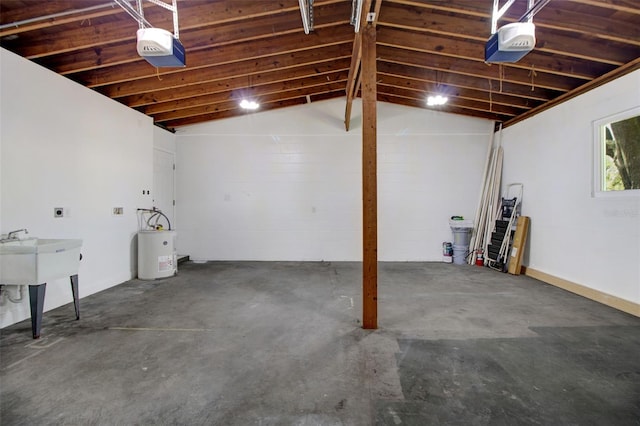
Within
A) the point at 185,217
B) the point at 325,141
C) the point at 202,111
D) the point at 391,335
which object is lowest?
the point at 391,335

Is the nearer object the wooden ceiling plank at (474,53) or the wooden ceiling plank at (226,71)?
the wooden ceiling plank at (474,53)

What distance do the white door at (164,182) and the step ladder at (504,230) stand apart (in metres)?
6.56

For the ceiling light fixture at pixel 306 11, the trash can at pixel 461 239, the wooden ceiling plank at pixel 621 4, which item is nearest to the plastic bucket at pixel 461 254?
the trash can at pixel 461 239

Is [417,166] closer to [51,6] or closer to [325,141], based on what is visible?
[325,141]

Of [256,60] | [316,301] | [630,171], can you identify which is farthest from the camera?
[256,60]

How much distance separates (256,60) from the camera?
4.43 meters

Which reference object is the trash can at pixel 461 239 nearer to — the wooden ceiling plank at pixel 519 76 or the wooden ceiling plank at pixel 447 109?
the wooden ceiling plank at pixel 447 109

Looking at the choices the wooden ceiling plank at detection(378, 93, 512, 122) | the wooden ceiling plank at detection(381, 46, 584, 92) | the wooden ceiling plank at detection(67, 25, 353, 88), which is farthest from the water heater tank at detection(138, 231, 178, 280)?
the wooden ceiling plank at detection(381, 46, 584, 92)

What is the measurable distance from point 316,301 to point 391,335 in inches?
48.2

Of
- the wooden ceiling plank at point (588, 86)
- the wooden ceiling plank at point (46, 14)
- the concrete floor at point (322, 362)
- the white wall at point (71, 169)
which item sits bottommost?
the concrete floor at point (322, 362)

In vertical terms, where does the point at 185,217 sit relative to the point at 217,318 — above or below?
above

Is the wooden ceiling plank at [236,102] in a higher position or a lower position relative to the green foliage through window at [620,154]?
higher

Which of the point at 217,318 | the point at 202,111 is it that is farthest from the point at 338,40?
the point at 217,318

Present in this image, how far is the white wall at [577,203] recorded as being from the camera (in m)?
3.56
